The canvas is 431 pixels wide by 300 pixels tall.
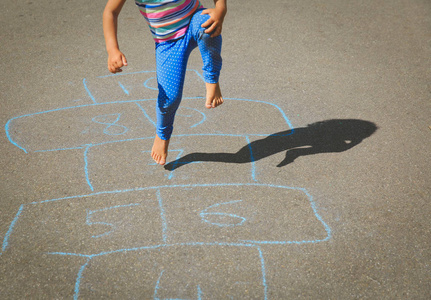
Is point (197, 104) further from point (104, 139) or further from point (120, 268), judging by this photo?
point (120, 268)

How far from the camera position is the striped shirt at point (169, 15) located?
8.89 feet

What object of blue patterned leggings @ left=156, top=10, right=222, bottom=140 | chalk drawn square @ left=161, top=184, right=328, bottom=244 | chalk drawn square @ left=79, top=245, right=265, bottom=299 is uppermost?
blue patterned leggings @ left=156, top=10, right=222, bottom=140

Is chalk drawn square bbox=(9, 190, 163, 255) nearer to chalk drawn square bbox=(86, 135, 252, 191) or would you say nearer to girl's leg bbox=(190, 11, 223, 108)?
chalk drawn square bbox=(86, 135, 252, 191)

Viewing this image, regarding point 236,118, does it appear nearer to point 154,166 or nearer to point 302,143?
point 302,143

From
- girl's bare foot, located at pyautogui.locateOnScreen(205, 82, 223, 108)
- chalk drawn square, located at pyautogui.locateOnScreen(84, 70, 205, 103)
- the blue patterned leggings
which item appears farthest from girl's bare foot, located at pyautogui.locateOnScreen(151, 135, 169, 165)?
chalk drawn square, located at pyautogui.locateOnScreen(84, 70, 205, 103)

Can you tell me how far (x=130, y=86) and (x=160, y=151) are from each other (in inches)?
61.0

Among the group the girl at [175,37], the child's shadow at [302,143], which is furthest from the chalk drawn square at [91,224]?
the girl at [175,37]

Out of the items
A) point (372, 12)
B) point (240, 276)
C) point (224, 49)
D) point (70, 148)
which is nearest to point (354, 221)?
point (240, 276)

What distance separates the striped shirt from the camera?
8.89 ft

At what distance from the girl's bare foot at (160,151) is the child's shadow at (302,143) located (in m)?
0.13

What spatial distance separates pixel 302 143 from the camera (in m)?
3.64

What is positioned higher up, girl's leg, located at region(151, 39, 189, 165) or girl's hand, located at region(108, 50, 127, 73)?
girl's hand, located at region(108, 50, 127, 73)

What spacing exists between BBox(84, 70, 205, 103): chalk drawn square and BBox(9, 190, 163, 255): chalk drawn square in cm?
156

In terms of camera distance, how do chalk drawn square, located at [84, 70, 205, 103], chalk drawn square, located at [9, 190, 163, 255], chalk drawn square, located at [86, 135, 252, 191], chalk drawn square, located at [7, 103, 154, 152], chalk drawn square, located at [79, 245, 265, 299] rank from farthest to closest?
chalk drawn square, located at [84, 70, 205, 103], chalk drawn square, located at [7, 103, 154, 152], chalk drawn square, located at [86, 135, 252, 191], chalk drawn square, located at [9, 190, 163, 255], chalk drawn square, located at [79, 245, 265, 299]
